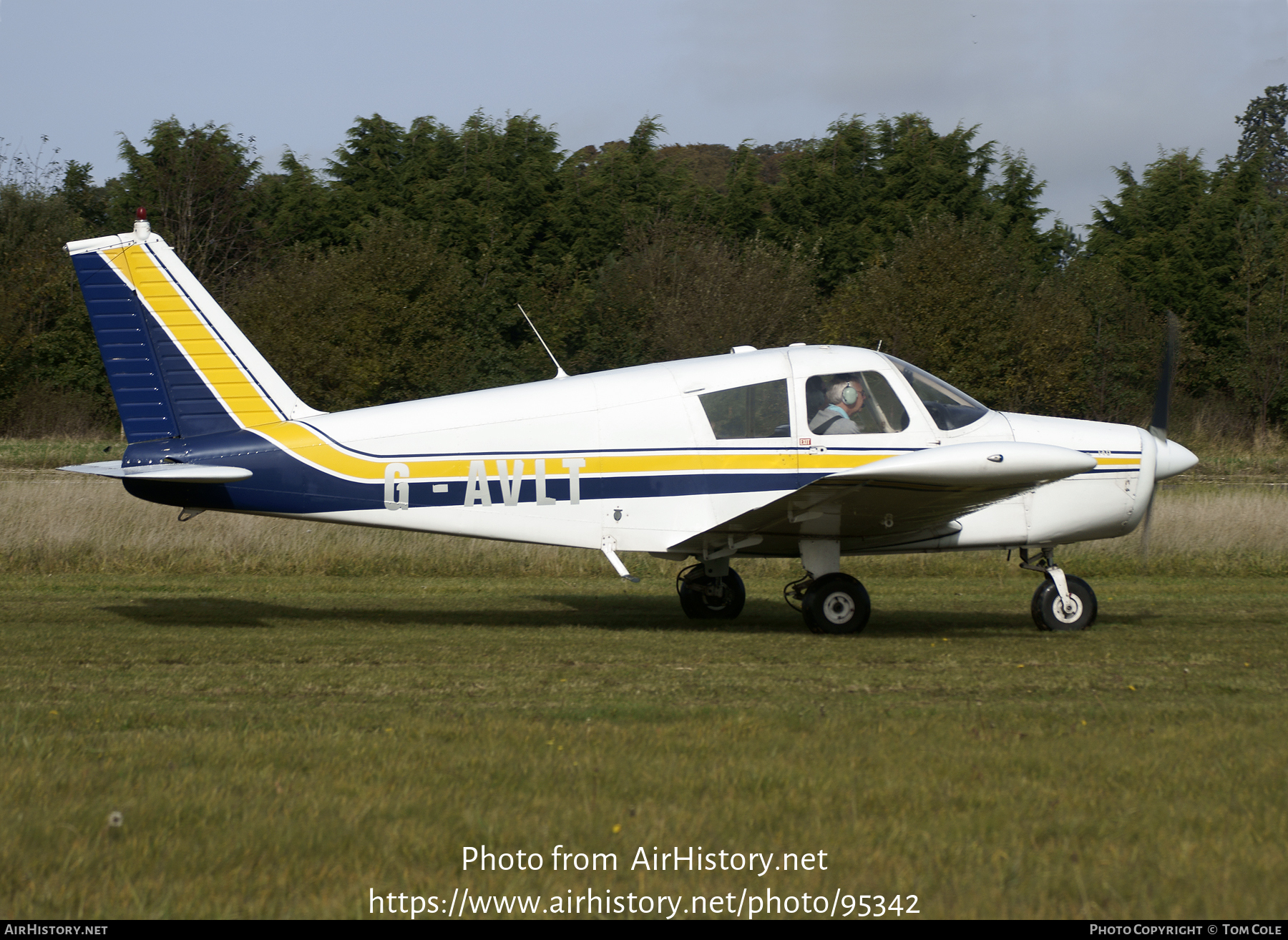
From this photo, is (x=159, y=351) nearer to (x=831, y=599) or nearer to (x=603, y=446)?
(x=603, y=446)

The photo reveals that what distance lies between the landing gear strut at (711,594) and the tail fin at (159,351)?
394cm

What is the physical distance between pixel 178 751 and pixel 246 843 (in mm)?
1413

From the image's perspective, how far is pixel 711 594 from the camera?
11.0m

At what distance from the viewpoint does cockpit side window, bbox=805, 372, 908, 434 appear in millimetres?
9594

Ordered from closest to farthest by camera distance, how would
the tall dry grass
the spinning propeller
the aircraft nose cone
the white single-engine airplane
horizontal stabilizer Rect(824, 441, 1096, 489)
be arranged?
horizontal stabilizer Rect(824, 441, 1096, 489) → the white single-engine airplane → the spinning propeller → the aircraft nose cone → the tall dry grass

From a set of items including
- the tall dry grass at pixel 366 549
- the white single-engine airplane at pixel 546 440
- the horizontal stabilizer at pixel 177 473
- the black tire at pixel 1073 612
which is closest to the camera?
the horizontal stabilizer at pixel 177 473

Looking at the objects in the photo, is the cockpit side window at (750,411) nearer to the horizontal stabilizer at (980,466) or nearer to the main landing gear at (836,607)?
the horizontal stabilizer at (980,466)

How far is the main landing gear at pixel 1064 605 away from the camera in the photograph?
389 inches

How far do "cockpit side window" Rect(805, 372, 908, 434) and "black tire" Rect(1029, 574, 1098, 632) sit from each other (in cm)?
197

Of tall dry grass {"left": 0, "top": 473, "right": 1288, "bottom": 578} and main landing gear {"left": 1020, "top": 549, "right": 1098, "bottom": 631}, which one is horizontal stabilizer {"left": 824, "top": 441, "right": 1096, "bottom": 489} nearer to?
main landing gear {"left": 1020, "top": 549, "right": 1098, "bottom": 631}

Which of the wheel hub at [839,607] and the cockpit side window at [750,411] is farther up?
the cockpit side window at [750,411]

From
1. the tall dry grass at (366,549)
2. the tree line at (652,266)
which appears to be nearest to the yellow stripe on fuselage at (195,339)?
the tall dry grass at (366,549)

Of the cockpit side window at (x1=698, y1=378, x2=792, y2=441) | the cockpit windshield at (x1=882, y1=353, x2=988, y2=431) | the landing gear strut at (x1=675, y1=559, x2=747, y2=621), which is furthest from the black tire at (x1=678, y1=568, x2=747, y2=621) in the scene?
the cockpit windshield at (x1=882, y1=353, x2=988, y2=431)

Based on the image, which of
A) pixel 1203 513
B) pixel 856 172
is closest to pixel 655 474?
pixel 1203 513
